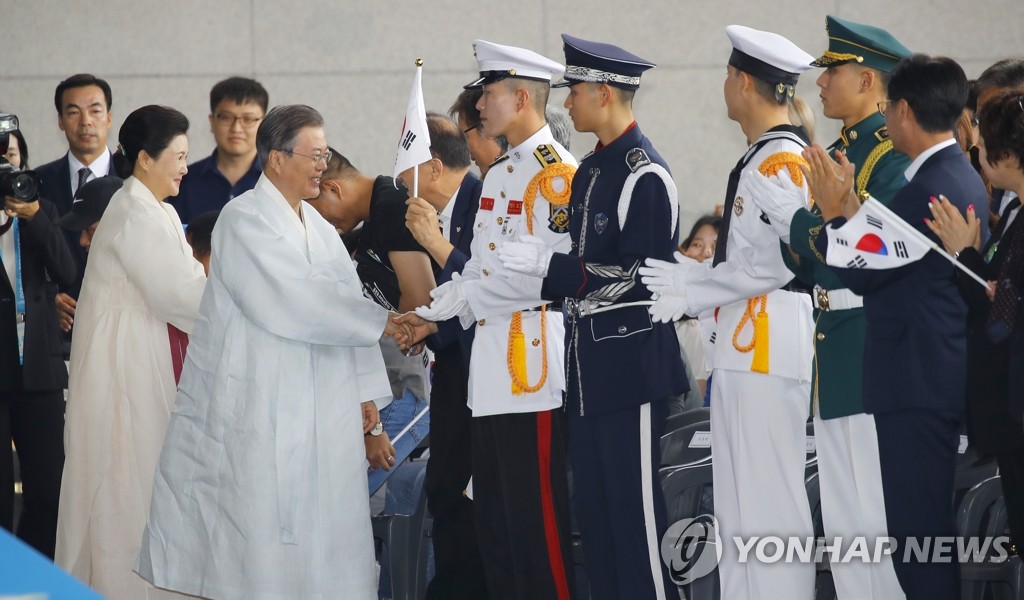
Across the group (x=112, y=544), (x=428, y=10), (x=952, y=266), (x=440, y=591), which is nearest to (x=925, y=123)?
(x=952, y=266)

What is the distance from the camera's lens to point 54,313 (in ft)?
15.4

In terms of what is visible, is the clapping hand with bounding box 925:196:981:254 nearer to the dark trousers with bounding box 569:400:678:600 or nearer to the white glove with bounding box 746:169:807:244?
the white glove with bounding box 746:169:807:244

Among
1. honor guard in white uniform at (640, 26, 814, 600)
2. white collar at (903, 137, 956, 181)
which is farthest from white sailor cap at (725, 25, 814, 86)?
white collar at (903, 137, 956, 181)

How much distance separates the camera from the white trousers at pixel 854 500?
313 centimetres

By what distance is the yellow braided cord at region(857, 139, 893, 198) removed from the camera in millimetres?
3199

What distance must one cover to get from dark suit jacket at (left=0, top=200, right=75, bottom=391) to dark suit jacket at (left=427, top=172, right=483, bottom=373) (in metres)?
1.34

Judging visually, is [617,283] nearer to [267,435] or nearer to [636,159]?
[636,159]

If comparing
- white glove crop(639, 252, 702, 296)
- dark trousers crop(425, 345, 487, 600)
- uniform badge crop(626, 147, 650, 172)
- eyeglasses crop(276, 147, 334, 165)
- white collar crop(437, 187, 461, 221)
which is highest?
eyeglasses crop(276, 147, 334, 165)

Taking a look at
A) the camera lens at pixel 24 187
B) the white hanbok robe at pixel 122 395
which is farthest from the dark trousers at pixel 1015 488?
the camera lens at pixel 24 187

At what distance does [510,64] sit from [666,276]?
0.79 metres

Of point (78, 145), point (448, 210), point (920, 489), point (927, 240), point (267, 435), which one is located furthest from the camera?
point (78, 145)

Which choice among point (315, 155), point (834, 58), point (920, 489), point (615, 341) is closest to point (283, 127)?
point (315, 155)

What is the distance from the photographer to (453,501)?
13.1 ft

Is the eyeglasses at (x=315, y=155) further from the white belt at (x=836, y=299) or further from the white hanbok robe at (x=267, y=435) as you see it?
the white belt at (x=836, y=299)
